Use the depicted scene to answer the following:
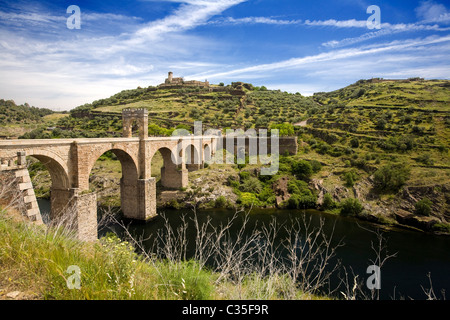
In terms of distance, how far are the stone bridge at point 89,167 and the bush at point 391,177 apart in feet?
60.1

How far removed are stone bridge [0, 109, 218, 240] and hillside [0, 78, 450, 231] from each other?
417 cm

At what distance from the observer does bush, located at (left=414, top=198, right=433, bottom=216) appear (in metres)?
20.8

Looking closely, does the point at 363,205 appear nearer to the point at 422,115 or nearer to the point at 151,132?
the point at 422,115

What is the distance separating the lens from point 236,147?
34281mm

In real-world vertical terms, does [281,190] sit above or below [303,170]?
below

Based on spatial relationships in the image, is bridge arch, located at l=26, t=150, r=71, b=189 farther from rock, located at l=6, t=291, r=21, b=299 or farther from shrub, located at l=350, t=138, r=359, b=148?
shrub, located at l=350, t=138, r=359, b=148

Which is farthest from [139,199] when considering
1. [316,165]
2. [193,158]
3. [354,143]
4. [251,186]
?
[354,143]

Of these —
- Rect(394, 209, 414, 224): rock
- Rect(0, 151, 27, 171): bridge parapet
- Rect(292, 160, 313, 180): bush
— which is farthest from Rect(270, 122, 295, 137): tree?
Rect(0, 151, 27, 171): bridge parapet

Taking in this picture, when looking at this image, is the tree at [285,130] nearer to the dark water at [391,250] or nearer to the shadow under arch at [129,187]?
the dark water at [391,250]

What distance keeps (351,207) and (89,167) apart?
20693mm

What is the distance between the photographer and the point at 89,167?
52.1ft

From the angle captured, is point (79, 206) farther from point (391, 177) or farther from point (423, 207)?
point (391, 177)

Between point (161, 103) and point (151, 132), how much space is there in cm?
2147
